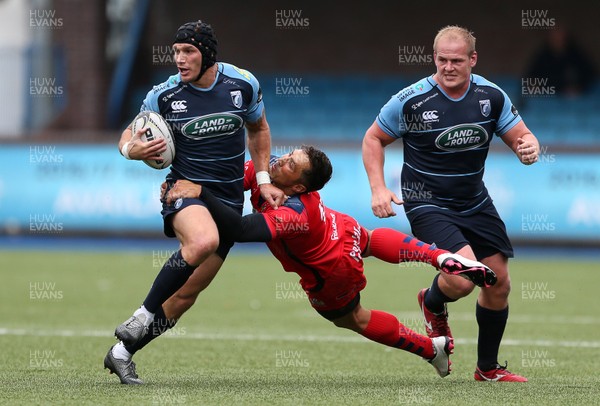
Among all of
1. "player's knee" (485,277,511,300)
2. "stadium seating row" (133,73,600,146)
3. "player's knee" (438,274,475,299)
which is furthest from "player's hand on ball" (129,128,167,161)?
"stadium seating row" (133,73,600,146)

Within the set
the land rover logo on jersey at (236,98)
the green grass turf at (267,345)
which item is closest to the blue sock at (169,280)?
the green grass turf at (267,345)

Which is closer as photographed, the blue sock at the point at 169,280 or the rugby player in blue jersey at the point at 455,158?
the blue sock at the point at 169,280

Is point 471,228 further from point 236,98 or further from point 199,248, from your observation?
point 199,248

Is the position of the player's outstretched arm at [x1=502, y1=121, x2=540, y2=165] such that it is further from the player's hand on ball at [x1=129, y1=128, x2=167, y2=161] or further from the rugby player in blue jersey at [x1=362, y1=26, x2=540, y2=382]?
the player's hand on ball at [x1=129, y1=128, x2=167, y2=161]

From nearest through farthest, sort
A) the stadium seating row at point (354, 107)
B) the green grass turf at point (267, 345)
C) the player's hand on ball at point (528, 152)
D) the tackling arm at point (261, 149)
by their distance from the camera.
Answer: the green grass turf at point (267, 345) → the player's hand on ball at point (528, 152) → the tackling arm at point (261, 149) → the stadium seating row at point (354, 107)

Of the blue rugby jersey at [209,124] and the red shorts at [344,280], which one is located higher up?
the blue rugby jersey at [209,124]

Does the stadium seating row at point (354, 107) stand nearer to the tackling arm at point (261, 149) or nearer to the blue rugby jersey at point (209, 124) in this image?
the tackling arm at point (261, 149)

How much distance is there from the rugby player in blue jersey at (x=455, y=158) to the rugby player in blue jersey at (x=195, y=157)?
2.68 ft

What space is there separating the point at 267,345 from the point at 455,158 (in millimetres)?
2501

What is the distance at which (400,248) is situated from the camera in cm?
715

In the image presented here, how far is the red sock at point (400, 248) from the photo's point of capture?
696cm

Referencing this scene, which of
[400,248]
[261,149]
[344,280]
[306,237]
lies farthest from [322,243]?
[261,149]

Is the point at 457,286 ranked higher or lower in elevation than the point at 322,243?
lower

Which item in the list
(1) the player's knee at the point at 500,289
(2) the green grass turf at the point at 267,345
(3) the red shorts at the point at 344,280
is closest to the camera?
(2) the green grass turf at the point at 267,345
